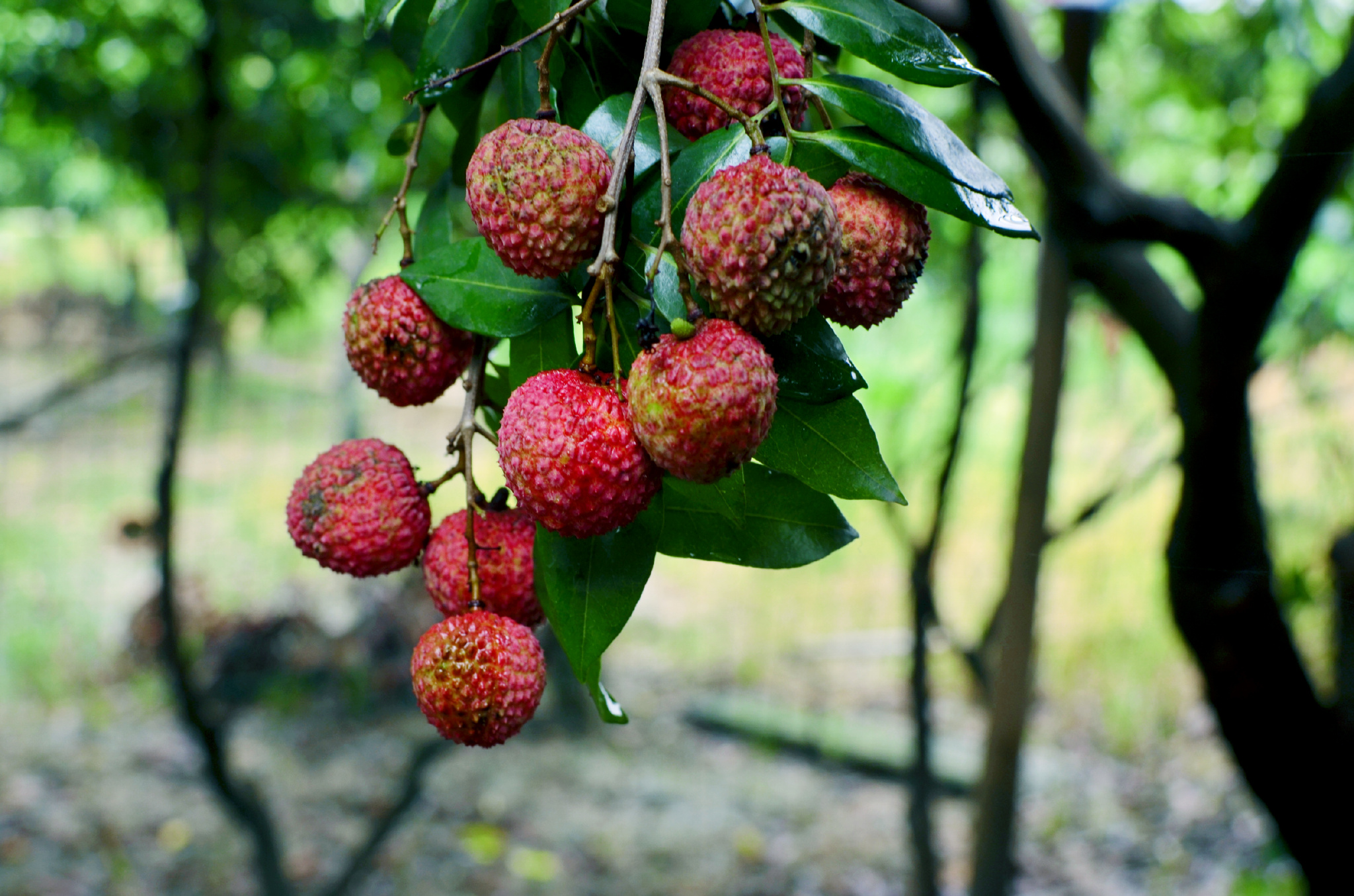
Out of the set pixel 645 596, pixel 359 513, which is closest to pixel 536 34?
pixel 359 513

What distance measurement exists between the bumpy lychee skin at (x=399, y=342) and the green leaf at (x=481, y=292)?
19 millimetres

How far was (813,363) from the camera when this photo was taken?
46 centimetres

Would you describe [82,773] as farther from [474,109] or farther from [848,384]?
[848,384]

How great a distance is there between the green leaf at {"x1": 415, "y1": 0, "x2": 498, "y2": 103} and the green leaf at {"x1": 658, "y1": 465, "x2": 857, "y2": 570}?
26 cm

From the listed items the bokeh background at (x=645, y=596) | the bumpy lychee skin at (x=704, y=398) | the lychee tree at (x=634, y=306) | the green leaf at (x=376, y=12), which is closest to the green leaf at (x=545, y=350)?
the lychee tree at (x=634, y=306)

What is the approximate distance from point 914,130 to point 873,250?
5cm

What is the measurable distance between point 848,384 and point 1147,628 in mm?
3581

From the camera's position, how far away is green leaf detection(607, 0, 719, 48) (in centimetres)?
52

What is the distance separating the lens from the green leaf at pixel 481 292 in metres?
0.51

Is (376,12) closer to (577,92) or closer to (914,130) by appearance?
(577,92)


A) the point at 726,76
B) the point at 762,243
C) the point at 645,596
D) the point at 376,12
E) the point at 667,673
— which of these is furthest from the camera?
the point at 645,596

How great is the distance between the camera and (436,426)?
4.51 m

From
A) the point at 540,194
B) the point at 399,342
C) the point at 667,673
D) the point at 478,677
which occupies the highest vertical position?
the point at 540,194

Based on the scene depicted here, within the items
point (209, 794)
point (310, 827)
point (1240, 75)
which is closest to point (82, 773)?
point (209, 794)
